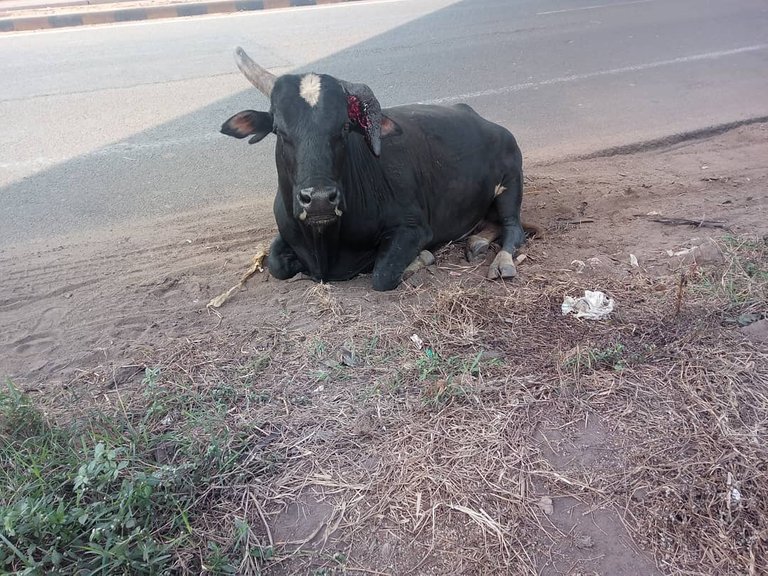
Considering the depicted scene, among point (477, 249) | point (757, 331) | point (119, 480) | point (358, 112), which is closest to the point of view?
point (119, 480)

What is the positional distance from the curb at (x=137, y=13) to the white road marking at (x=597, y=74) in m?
7.23

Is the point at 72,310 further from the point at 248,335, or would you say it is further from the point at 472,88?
the point at 472,88

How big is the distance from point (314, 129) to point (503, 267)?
60.0 inches

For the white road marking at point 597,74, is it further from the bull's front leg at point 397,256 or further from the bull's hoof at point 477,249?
the bull's front leg at point 397,256

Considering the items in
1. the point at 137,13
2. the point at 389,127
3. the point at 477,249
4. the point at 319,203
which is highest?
the point at 137,13

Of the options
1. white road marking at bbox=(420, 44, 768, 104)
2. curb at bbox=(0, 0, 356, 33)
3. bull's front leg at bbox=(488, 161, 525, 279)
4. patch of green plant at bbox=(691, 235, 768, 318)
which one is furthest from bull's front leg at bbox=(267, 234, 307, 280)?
curb at bbox=(0, 0, 356, 33)

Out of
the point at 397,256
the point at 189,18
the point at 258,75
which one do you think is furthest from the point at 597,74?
the point at 189,18

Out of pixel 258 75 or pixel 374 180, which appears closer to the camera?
→ pixel 258 75

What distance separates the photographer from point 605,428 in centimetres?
261

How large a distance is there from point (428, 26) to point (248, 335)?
8.79 meters

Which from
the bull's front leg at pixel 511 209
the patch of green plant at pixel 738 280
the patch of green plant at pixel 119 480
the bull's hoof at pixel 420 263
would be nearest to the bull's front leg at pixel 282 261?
the bull's hoof at pixel 420 263

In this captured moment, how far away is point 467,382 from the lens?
9.33 feet

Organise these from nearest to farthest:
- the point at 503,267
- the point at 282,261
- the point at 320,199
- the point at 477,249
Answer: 1. the point at 320,199
2. the point at 503,267
3. the point at 282,261
4. the point at 477,249

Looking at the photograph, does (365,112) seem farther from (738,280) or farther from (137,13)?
(137,13)
